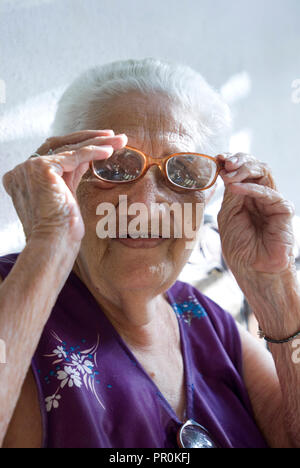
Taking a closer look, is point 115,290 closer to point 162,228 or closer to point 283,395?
point 162,228

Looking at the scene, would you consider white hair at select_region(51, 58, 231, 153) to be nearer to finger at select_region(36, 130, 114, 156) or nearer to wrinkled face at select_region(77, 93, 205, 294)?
wrinkled face at select_region(77, 93, 205, 294)

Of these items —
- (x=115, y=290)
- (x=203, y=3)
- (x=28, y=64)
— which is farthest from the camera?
(x=203, y=3)

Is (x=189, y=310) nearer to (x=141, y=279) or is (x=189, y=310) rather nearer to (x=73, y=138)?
(x=141, y=279)

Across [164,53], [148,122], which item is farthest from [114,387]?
[164,53]

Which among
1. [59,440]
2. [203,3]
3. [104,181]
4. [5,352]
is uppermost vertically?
[203,3]

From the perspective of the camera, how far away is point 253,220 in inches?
52.1

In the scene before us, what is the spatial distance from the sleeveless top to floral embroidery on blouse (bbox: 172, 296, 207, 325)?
0.04 ft

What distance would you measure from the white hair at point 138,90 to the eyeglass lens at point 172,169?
4.5 inches

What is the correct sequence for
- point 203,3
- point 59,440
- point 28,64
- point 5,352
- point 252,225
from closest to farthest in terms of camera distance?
point 5,352, point 59,440, point 252,225, point 28,64, point 203,3

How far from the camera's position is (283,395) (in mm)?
1323

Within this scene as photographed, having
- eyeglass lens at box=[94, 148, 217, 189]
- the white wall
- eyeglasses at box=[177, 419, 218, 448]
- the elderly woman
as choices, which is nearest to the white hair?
the elderly woman

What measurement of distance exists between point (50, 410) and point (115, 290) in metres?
0.36

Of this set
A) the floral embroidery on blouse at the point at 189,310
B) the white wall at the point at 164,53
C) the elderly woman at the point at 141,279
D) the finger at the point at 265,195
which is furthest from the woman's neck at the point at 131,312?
the white wall at the point at 164,53
